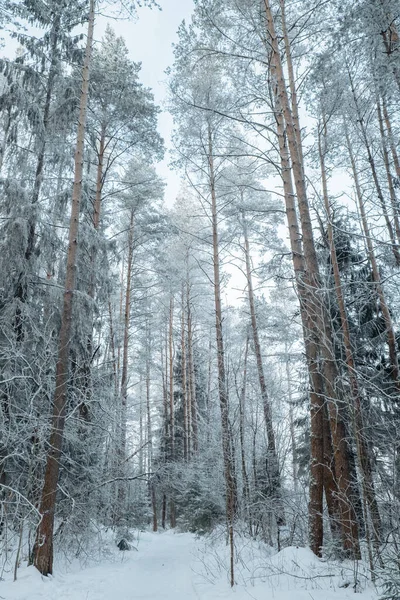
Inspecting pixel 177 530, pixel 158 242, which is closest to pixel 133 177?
pixel 158 242

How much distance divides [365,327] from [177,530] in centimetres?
1377

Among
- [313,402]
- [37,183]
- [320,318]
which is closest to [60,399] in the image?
[313,402]

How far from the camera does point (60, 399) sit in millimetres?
6133

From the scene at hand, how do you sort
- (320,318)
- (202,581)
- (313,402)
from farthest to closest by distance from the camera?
(202,581) < (313,402) < (320,318)

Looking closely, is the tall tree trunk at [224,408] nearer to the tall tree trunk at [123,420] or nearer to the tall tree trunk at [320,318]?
the tall tree trunk at [320,318]

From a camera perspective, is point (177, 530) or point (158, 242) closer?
point (158, 242)

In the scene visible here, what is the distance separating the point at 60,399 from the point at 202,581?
12.5 ft

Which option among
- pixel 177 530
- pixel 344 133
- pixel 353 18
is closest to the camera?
pixel 353 18

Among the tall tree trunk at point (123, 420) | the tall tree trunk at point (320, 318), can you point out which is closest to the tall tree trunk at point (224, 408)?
the tall tree trunk at point (320, 318)

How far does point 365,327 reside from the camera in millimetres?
8602

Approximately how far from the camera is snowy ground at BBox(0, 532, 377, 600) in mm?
4348

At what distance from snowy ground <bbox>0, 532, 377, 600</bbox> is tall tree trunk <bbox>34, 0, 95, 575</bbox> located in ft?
1.09

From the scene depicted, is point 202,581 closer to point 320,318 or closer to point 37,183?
point 320,318

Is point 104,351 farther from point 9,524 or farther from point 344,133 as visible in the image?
point 344,133
